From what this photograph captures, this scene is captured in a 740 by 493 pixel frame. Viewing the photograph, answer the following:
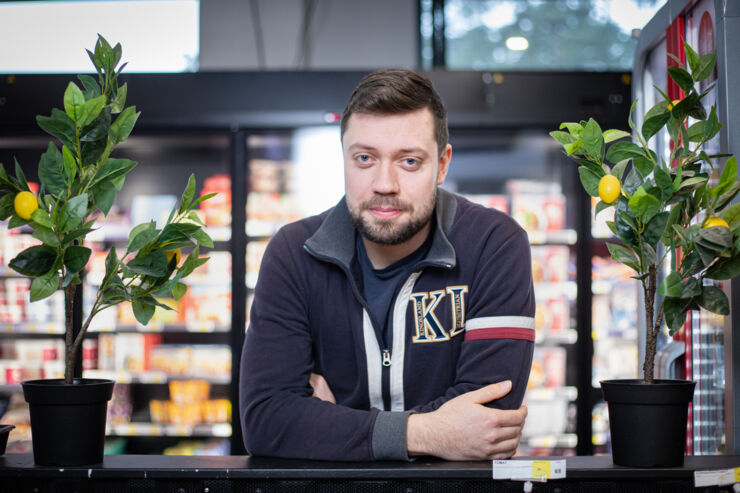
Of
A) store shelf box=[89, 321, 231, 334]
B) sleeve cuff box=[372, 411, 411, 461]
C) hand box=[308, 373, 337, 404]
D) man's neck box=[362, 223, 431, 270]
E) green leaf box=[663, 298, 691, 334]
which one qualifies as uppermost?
man's neck box=[362, 223, 431, 270]

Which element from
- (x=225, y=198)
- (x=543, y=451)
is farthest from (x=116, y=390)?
(x=543, y=451)

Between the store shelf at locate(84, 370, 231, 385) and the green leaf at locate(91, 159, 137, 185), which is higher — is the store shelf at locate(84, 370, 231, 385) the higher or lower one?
the lower one

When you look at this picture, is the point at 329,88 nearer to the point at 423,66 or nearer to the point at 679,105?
the point at 423,66

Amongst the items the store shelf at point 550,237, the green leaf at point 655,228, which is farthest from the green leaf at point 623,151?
the store shelf at point 550,237

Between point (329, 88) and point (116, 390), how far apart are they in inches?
78.3

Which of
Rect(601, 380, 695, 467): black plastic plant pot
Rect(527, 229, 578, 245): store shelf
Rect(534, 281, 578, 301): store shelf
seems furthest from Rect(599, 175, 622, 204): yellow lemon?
Rect(534, 281, 578, 301): store shelf

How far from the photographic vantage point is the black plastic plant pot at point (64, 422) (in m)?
1.29

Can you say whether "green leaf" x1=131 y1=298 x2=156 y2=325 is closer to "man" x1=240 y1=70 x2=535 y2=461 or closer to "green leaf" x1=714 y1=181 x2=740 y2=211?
"man" x1=240 y1=70 x2=535 y2=461

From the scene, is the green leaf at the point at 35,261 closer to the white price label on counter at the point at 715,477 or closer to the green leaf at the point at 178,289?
the green leaf at the point at 178,289

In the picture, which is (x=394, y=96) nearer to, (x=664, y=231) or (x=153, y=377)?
(x=664, y=231)

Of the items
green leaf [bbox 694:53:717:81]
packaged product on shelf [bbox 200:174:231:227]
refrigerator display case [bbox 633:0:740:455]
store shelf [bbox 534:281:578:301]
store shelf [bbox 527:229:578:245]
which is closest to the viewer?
green leaf [bbox 694:53:717:81]

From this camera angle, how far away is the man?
1.47m

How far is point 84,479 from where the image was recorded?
4.15 feet

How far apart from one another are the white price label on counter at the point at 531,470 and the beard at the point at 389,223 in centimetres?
55
